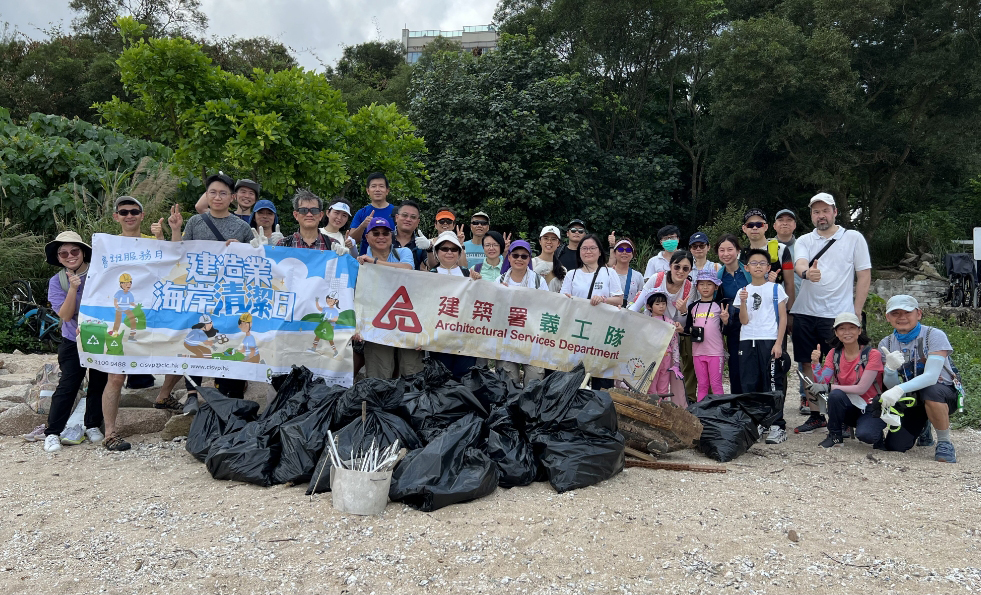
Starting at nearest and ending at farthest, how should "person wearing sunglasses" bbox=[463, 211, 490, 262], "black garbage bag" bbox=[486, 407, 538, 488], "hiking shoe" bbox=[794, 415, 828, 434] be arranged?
"black garbage bag" bbox=[486, 407, 538, 488] → "hiking shoe" bbox=[794, 415, 828, 434] → "person wearing sunglasses" bbox=[463, 211, 490, 262]

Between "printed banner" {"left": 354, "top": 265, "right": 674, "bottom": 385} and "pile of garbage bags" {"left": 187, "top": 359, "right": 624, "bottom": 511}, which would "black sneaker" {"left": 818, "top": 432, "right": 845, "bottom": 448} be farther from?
"pile of garbage bags" {"left": 187, "top": 359, "right": 624, "bottom": 511}

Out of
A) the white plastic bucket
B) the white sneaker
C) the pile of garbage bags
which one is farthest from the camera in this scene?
the white sneaker

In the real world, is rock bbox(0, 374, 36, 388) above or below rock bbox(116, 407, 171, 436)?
below

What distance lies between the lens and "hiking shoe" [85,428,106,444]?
4.99m

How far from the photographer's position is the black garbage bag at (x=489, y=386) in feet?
15.2

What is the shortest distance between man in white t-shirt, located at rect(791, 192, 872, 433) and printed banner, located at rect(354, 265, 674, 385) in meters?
1.28

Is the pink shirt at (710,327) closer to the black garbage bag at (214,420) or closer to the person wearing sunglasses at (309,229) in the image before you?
the person wearing sunglasses at (309,229)

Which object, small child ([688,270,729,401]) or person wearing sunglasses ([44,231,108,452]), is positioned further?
small child ([688,270,729,401])

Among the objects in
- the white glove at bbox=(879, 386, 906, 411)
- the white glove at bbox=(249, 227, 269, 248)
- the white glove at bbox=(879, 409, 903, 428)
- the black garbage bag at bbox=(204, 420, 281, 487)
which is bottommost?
the black garbage bag at bbox=(204, 420, 281, 487)

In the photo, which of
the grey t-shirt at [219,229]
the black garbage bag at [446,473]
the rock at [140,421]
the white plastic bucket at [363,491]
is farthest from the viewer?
the grey t-shirt at [219,229]

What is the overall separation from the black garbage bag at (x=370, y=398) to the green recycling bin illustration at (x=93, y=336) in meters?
2.03

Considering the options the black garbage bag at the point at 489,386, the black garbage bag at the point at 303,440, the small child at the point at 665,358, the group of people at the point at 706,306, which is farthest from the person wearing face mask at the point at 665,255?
the black garbage bag at the point at 303,440

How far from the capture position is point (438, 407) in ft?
14.4

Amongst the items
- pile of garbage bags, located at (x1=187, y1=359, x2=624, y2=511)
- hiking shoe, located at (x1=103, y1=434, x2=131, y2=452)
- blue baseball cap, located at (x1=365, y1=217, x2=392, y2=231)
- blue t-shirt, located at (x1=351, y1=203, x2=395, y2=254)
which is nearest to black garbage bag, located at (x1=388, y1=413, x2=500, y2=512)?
pile of garbage bags, located at (x1=187, y1=359, x2=624, y2=511)
